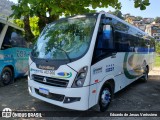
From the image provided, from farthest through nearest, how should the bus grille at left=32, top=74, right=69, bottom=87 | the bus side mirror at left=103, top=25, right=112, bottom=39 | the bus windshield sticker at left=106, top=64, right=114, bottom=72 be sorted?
the bus windshield sticker at left=106, top=64, right=114, bottom=72
the bus side mirror at left=103, top=25, right=112, bottom=39
the bus grille at left=32, top=74, right=69, bottom=87

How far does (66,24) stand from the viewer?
631 centimetres

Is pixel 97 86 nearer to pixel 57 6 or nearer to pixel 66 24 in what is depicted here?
pixel 66 24

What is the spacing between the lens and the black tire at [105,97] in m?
5.93

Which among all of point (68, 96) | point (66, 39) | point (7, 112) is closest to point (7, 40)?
point (7, 112)

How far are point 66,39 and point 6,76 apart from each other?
4360 millimetres

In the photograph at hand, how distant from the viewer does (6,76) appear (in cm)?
908

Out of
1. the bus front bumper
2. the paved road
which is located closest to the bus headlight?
the bus front bumper

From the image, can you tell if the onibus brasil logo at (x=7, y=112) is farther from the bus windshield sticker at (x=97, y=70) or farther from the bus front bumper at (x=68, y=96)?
the bus windshield sticker at (x=97, y=70)

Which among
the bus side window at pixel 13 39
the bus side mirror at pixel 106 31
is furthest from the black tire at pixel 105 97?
the bus side window at pixel 13 39

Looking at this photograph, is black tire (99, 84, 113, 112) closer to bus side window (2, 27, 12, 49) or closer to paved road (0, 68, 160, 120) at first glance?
paved road (0, 68, 160, 120)

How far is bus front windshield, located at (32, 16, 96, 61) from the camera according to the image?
215 inches

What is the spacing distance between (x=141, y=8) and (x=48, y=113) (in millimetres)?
5045

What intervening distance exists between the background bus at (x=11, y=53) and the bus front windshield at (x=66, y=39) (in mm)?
2819

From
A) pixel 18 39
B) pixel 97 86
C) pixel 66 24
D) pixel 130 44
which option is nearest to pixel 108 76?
pixel 97 86
